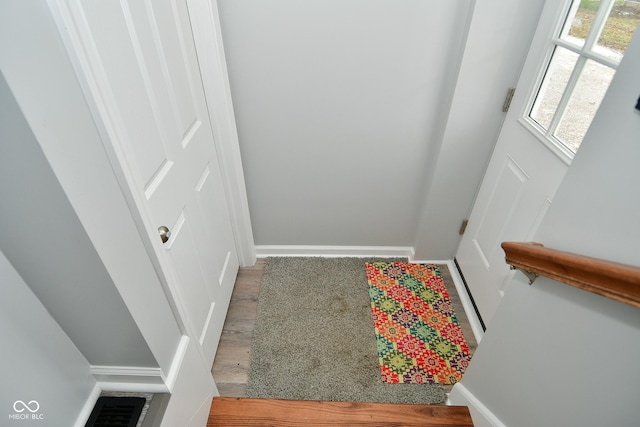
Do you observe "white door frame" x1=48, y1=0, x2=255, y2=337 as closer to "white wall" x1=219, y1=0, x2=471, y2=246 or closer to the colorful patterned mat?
"white wall" x1=219, y1=0, x2=471, y2=246

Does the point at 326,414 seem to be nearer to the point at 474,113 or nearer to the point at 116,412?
the point at 116,412

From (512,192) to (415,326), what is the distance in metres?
0.89

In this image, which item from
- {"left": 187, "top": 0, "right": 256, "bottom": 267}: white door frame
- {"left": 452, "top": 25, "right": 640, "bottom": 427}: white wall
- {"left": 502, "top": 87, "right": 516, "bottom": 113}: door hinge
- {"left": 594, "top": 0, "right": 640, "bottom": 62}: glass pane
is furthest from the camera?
{"left": 502, "top": 87, "right": 516, "bottom": 113}: door hinge

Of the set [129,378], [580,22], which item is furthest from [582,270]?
[129,378]

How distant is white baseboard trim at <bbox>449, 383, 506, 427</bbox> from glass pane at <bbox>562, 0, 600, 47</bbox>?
1.42m

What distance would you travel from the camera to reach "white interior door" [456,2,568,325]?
4.50ft

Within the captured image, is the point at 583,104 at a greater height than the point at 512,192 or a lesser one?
greater

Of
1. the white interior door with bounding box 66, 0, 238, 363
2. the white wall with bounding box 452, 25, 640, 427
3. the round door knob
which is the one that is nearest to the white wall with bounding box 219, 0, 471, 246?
the white interior door with bounding box 66, 0, 238, 363

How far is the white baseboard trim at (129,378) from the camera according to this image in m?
0.98

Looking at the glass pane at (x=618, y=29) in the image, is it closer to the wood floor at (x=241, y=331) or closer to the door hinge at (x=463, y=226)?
the door hinge at (x=463, y=226)

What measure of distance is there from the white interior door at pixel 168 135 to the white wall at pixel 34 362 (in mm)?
295

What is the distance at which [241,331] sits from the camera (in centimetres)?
185

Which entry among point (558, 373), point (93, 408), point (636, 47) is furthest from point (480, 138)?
point (93, 408)

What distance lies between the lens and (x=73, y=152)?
649 millimetres
